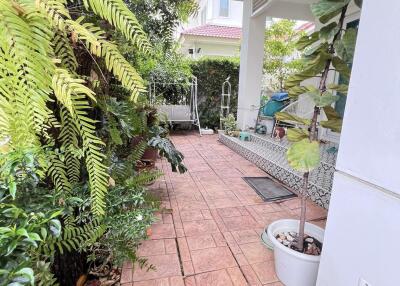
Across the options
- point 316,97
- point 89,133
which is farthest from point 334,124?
point 89,133

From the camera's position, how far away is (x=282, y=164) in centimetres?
341

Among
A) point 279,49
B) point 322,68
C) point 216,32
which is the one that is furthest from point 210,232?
point 216,32

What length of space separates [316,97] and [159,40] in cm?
197

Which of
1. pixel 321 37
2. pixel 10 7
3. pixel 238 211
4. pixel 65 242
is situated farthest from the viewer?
pixel 238 211

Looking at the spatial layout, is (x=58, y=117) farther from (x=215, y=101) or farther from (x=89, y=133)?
(x=215, y=101)

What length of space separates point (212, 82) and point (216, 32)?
3.47m

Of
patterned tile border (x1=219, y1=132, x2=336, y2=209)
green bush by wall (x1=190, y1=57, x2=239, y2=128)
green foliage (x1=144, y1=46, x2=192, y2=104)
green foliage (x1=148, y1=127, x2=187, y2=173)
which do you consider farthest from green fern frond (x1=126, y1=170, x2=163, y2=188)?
green bush by wall (x1=190, y1=57, x2=239, y2=128)

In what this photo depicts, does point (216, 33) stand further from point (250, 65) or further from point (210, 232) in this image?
point (210, 232)

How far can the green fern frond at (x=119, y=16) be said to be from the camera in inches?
28.6

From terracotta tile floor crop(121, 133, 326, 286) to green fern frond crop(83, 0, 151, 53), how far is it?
1.47m

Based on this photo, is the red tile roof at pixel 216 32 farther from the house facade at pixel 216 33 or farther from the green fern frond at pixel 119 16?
the green fern frond at pixel 119 16

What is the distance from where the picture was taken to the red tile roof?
869cm

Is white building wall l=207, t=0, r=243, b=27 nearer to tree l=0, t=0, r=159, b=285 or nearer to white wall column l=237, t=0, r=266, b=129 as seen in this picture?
white wall column l=237, t=0, r=266, b=129

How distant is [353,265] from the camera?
1.12 meters
